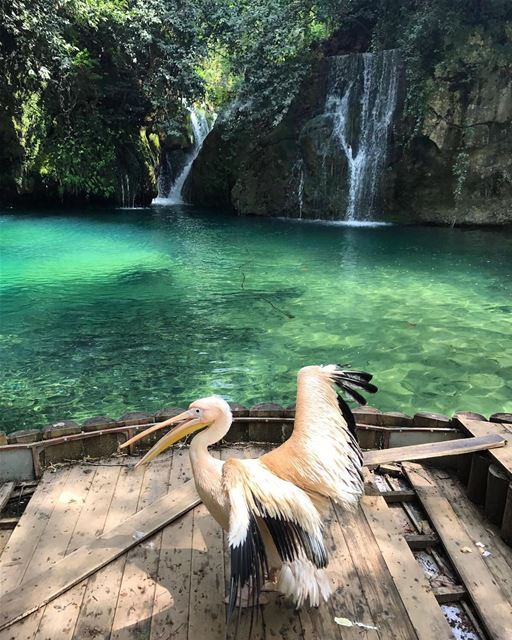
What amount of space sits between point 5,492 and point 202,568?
148cm

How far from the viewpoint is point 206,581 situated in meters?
2.66

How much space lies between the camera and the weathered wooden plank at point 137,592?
7.82 ft

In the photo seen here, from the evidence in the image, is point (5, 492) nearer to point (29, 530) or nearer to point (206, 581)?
point (29, 530)

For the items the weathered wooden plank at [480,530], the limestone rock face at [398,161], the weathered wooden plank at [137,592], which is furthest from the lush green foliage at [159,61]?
the weathered wooden plank at [137,592]

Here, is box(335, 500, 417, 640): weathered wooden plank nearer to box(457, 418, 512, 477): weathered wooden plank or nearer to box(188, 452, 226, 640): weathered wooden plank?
box(188, 452, 226, 640): weathered wooden plank

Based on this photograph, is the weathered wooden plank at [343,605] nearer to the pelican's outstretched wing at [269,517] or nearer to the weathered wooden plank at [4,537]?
the pelican's outstretched wing at [269,517]

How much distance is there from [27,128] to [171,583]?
21.6 meters

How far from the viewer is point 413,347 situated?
7641 mm

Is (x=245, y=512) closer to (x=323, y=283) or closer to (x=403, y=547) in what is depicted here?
(x=403, y=547)

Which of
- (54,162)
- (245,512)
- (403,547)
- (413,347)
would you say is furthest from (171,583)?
(54,162)

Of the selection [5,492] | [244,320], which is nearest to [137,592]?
[5,492]

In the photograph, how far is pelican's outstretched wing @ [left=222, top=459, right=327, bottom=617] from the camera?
1.99 metres

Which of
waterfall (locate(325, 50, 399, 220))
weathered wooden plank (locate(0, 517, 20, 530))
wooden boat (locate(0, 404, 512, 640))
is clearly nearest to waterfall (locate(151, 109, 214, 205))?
waterfall (locate(325, 50, 399, 220))

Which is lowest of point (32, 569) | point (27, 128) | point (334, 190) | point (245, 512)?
point (32, 569)
